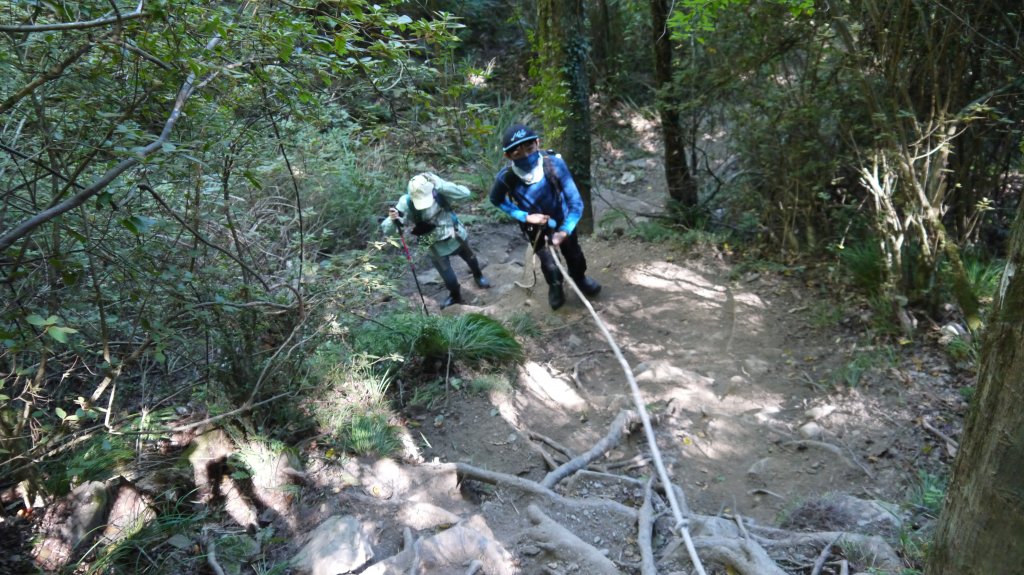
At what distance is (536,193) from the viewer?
633 cm

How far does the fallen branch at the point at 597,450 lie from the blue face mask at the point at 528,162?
8.68 feet

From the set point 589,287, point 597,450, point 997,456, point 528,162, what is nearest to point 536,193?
point 528,162

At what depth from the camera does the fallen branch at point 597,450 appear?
4.04 meters

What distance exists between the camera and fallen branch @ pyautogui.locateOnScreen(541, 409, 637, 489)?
159 inches

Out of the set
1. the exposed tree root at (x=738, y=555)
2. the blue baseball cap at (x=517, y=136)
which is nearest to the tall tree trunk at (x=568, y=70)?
the blue baseball cap at (x=517, y=136)

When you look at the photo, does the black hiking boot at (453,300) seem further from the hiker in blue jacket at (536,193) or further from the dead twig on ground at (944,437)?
the dead twig on ground at (944,437)

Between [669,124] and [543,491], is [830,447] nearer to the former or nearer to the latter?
[543,491]

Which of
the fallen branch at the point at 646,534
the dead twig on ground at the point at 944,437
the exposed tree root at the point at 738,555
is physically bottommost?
the dead twig on ground at the point at 944,437

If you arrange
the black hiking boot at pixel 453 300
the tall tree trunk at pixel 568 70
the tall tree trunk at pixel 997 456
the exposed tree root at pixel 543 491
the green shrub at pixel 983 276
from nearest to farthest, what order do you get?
1. the tall tree trunk at pixel 997 456
2. the exposed tree root at pixel 543 491
3. the green shrub at pixel 983 276
4. the tall tree trunk at pixel 568 70
5. the black hiking boot at pixel 453 300

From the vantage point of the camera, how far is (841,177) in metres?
6.37

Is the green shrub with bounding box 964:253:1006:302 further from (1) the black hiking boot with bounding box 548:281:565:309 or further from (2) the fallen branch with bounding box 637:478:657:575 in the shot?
(1) the black hiking boot with bounding box 548:281:565:309

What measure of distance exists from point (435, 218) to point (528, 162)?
5.10 feet

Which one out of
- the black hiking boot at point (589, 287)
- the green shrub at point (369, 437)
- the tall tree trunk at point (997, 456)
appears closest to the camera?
the tall tree trunk at point (997, 456)

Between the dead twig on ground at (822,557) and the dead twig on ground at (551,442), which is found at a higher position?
the dead twig on ground at (822,557)
